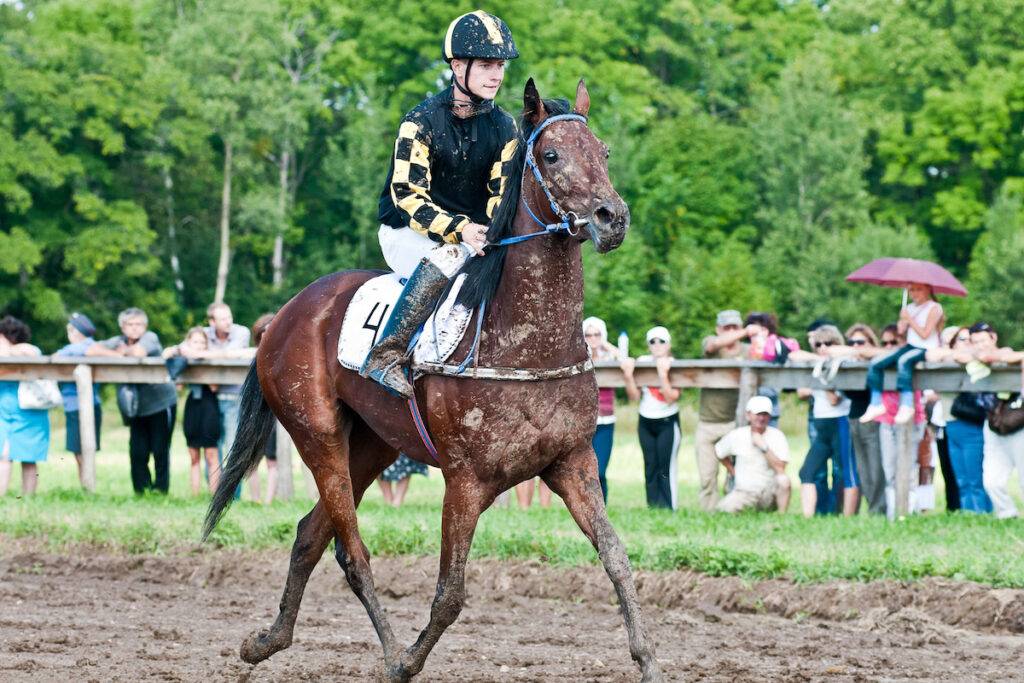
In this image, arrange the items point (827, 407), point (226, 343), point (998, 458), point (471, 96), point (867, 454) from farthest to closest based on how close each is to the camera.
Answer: point (226, 343), point (827, 407), point (867, 454), point (998, 458), point (471, 96)

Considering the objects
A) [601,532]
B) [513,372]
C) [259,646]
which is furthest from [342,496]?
[601,532]

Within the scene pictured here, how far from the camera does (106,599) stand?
328 inches

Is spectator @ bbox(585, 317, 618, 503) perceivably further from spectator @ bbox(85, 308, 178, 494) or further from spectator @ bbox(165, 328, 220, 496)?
spectator @ bbox(85, 308, 178, 494)

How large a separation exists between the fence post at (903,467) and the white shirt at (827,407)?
910 millimetres

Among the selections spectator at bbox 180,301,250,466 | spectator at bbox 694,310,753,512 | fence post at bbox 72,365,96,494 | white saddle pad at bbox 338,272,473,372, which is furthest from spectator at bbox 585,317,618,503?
white saddle pad at bbox 338,272,473,372

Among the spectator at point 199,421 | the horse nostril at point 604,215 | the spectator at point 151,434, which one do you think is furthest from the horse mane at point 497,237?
the spectator at point 151,434

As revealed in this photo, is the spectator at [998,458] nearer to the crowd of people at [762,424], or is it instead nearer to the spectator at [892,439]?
the crowd of people at [762,424]

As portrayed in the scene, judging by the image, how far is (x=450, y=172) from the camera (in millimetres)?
6031

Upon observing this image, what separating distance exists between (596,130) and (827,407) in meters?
28.8

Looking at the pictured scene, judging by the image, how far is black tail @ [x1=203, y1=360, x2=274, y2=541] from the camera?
279 inches

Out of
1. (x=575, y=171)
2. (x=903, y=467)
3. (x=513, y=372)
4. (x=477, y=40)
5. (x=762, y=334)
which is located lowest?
(x=903, y=467)

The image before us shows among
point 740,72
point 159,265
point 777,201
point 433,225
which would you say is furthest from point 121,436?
point 740,72

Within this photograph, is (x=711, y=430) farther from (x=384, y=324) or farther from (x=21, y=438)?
(x=21, y=438)

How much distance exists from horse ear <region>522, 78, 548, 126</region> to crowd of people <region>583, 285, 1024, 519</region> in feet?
18.8
